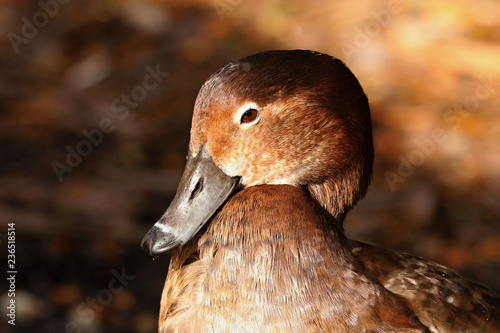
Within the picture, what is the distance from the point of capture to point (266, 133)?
201cm

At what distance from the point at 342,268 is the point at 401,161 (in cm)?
235

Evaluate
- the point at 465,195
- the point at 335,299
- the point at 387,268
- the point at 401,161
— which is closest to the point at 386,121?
the point at 401,161

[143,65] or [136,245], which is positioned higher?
[143,65]

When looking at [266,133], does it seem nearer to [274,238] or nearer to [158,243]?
[274,238]

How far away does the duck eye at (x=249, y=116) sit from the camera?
78.0 inches

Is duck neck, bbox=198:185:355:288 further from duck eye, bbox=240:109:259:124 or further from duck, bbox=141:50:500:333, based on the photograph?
duck eye, bbox=240:109:259:124

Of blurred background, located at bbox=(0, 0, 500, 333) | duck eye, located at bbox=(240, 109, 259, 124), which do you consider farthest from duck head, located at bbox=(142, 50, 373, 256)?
blurred background, located at bbox=(0, 0, 500, 333)

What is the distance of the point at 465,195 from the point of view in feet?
13.0

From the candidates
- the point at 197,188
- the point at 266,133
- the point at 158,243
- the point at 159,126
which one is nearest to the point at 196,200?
the point at 197,188

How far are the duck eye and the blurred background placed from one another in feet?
5.38

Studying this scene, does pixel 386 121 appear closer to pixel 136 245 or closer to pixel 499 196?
pixel 499 196

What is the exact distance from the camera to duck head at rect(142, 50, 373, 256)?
1.97 m

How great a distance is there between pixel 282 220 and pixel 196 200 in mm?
272

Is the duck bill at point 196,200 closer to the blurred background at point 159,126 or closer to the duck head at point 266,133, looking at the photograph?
the duck head at point 266,133
